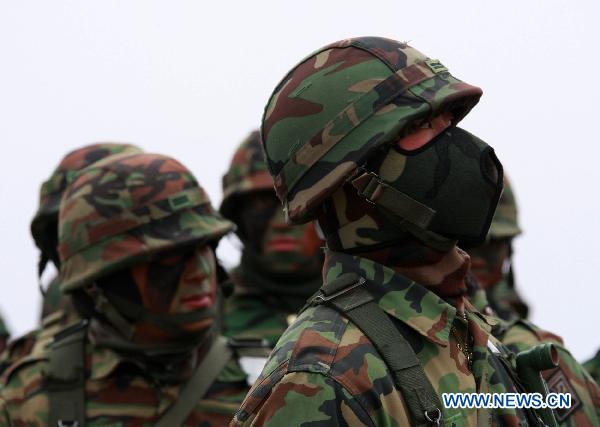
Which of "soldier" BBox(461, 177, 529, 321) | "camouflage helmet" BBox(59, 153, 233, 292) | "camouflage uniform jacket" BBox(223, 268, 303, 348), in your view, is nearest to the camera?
"camouflage helmet" BBox(59, 153, 233, 292)

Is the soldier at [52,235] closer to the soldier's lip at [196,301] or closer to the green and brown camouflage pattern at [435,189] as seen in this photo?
the soldier's lip at [196,301]

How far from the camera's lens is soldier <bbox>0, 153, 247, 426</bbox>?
235 inches

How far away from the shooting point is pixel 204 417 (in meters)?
5.93

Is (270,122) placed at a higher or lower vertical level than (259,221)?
higher

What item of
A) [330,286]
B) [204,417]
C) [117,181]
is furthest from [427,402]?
[117,181]

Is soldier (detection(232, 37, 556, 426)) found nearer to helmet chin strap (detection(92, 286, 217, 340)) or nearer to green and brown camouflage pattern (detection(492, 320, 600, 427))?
green and brown camouflage pattern (detection(492, 320, 600, 427))

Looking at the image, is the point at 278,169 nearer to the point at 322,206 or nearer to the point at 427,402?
the point at 322,206

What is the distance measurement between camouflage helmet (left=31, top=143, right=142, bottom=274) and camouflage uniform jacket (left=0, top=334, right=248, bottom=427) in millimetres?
1407

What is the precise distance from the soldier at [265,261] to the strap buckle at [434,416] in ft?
18.1

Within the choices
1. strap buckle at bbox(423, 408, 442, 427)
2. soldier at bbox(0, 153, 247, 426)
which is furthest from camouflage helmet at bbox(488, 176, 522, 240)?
strap buckle at bbox(423, 408, 442, 427)

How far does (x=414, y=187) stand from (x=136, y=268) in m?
2.87

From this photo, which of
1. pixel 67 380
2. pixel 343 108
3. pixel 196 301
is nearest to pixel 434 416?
pixel 343 108

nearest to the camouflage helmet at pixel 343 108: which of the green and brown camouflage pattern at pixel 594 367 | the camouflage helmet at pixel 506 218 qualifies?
the green and brown camouflage pattern at pixel 594 367

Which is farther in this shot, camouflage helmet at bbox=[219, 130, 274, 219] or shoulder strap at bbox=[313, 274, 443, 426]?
camouflage helmet at bbox=[219, 130, 274, 219]
